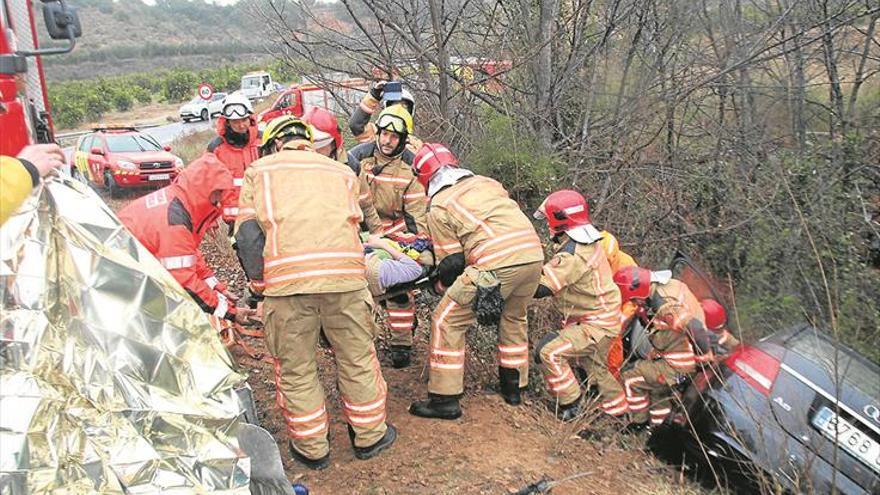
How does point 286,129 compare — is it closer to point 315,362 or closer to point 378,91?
point 315,362

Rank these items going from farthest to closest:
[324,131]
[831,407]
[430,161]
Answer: [324,131] < [430,161] < [831,407]

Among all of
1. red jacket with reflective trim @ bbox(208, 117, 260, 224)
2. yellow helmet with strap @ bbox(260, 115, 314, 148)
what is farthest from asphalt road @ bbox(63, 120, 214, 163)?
yellow helmet with strap @ bbox(260, 115, 314, 148)

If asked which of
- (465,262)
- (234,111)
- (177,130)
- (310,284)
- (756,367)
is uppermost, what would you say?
(234,111)

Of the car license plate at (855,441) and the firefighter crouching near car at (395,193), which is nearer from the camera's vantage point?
the car license plate at (855,441)

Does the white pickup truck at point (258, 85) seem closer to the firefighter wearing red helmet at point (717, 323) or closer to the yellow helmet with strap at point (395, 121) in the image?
the yellow helmet with strap at point (395, 121)

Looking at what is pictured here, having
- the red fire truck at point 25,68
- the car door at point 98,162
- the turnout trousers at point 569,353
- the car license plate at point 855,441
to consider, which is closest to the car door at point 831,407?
the car license plate at point 855,441

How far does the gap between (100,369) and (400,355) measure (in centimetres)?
278

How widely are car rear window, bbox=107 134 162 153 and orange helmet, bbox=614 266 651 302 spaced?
38.0 ft

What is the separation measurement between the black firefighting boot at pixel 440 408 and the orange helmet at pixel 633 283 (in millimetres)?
1566

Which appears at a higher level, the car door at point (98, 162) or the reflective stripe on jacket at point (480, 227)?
the reflective stripe on jacket at point (480, 227)

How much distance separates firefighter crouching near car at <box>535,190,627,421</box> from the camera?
438 centimetres

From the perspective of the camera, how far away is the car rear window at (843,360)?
3.38 m

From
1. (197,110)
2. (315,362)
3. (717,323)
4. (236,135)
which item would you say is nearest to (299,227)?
(315,362)

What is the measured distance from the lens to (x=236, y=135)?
554cm
